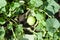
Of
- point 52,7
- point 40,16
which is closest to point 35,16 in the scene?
point 40,16

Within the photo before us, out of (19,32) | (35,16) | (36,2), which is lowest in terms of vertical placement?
(19,32)

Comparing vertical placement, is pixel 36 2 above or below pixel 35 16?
above

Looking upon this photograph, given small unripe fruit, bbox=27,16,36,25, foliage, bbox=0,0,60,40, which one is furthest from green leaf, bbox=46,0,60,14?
small unripe fruit, bbox=27,16,36,25

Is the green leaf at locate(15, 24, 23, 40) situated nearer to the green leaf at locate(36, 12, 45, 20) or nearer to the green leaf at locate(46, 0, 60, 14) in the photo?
the green leaf at locate(36, 12, 45, 20)

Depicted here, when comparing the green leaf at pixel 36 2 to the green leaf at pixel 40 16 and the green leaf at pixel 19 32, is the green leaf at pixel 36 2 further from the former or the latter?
the green leaf at pixel 19 32

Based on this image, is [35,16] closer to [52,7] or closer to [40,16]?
[40,16]

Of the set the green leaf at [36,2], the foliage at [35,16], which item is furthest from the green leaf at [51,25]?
the green leaf at [36,2]

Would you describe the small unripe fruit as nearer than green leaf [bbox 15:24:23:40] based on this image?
No
